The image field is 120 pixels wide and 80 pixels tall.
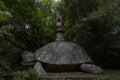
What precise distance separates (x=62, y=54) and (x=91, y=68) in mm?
1021

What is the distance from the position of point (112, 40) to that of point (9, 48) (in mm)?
3695

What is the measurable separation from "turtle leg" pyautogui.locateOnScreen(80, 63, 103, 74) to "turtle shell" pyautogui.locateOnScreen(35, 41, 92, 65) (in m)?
0.16

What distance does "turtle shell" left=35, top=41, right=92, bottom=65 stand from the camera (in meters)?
6.05

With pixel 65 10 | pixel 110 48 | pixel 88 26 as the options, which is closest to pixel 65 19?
pixel 65 10

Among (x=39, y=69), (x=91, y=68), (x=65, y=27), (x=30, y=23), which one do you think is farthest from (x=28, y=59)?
(x=65, y=27)

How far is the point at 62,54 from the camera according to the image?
6.20m

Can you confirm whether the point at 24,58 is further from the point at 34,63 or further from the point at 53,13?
the point at 53,13

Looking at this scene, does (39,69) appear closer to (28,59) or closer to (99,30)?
(28,59)

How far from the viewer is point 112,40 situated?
23.0 ft

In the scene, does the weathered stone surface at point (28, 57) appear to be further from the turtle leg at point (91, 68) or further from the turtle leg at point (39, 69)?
the turtle leg at point (91, 68)

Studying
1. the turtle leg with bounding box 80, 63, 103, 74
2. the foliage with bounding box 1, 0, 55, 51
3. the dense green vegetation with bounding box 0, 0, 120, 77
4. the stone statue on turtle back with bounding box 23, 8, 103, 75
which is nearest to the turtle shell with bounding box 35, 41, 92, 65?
the stone statue on turtle back with bounding box 23, 8, 103, 75

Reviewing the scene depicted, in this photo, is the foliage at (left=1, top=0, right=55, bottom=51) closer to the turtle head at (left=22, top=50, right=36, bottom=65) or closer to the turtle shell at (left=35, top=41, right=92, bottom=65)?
the turtle head at (left=22, top=50, right=36, bottom=65)

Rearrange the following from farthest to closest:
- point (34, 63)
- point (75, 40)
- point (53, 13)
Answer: point (53, 13)
point (75, 40)
point (34, 63)

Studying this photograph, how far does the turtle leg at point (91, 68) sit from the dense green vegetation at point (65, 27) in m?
1.19
